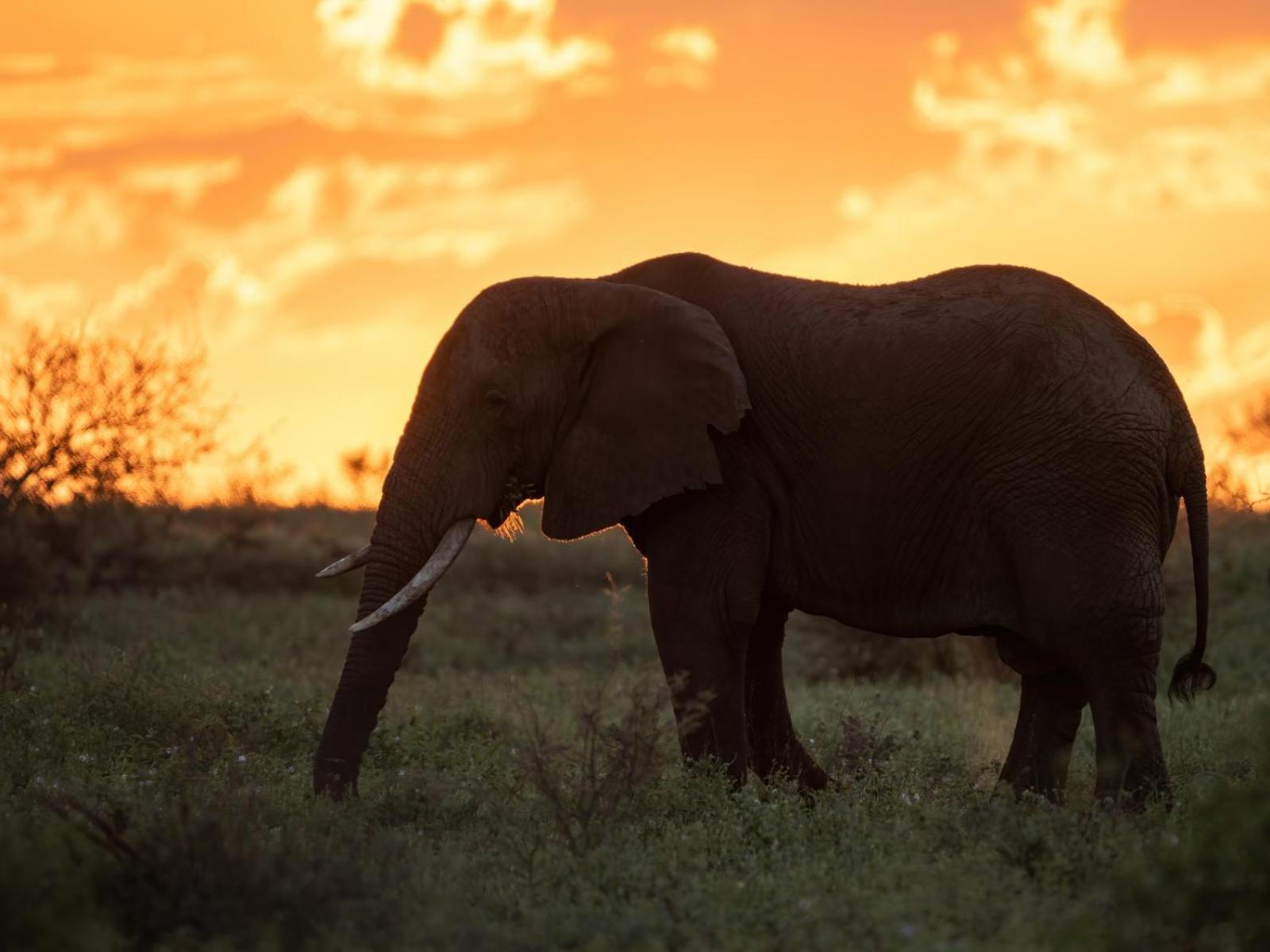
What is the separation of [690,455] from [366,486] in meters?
35.5

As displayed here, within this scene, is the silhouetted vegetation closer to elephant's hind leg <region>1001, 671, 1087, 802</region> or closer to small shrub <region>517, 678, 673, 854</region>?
small shrub <region>517, 678, 673, 854</region>

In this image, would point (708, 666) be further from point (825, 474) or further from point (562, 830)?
point (562, 830)

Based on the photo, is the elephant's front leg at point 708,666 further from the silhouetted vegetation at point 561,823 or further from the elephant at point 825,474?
the silhouetted vegetation at point 561,823

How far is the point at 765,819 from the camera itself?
838cm

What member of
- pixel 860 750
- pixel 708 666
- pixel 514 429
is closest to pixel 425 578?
pixel 514 429

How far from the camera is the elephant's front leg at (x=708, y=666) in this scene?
9.34 metres

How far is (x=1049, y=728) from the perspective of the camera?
32.8ft

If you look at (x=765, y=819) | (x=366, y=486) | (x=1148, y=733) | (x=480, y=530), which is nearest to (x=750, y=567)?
(x=765, y=819)

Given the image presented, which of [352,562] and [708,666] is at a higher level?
[352,562]

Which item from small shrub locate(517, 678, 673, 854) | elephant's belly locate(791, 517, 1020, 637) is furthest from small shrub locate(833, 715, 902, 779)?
small shrub locate(517, 678, 673, 854)

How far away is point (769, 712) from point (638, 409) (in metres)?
1.95

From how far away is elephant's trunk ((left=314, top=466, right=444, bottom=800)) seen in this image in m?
9.63

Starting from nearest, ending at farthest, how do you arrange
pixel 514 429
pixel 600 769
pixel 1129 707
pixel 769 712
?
pixel 1129 707, pixel 600 769, pixel 514 429, pixel 769 712

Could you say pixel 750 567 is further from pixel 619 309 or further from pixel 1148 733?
pixel 1148 733
